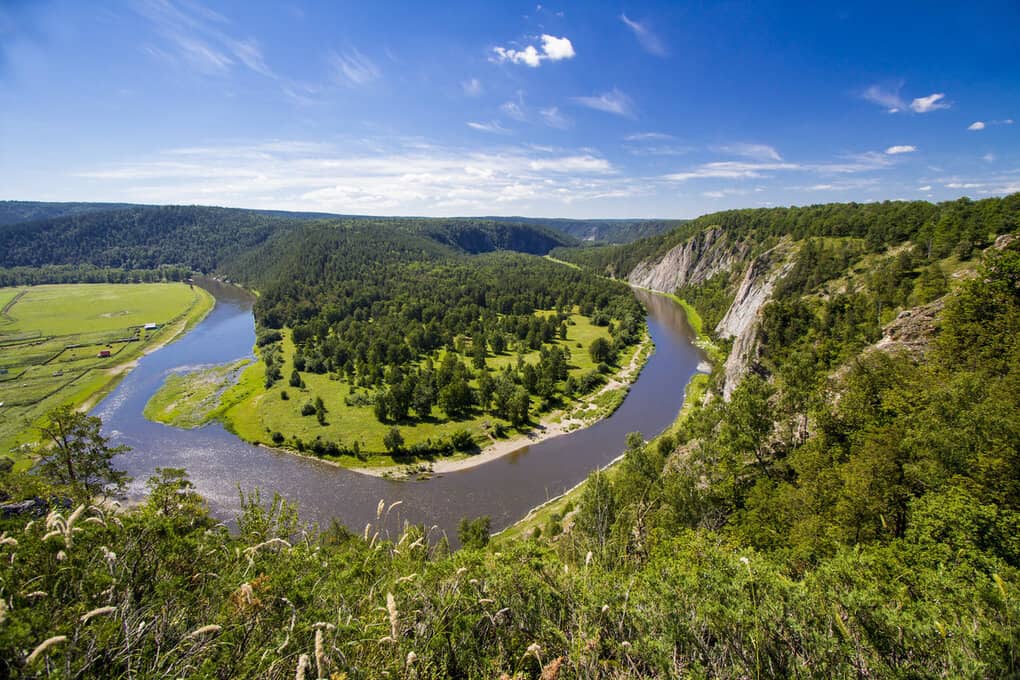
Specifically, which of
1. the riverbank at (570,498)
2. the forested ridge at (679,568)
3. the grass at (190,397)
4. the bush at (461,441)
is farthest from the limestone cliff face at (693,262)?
the grass at (190,397)

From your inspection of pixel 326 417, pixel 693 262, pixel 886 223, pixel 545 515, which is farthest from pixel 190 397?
pixel 693 262

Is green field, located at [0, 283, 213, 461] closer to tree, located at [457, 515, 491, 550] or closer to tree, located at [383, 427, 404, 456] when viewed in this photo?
tree, located at [383, 427, 404, 456]

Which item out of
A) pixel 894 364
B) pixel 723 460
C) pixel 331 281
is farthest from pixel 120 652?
pixel 331 281

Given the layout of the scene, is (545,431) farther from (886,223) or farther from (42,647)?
(886,223)

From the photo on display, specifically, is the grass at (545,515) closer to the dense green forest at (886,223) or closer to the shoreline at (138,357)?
the dense green forest at (886,223)

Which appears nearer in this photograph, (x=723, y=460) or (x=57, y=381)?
(x=723, y=460)

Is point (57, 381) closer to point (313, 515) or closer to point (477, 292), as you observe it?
point (313, 515)
